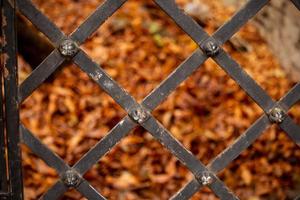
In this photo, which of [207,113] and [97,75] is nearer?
[97,75]

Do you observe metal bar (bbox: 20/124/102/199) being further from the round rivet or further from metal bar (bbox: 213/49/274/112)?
metal bar (bbox: 213/49/274/112)

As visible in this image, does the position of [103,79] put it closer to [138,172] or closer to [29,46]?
[138,172]

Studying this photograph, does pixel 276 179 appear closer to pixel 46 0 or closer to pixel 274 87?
pixel 274 87

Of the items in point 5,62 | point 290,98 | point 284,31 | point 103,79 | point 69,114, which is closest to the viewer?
point 5,62

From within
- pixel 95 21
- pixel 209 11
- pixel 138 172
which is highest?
pixel 209 11

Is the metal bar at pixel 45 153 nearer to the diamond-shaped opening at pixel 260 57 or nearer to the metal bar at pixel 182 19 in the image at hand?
the metal bar at pixel 182 19

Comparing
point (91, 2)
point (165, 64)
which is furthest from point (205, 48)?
point (91, 2)

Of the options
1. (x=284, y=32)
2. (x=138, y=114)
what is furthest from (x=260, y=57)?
(x=138, y=114)
